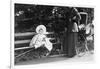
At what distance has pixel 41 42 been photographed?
1047 mm

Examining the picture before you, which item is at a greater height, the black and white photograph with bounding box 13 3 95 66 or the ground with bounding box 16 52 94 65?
the black and white photograph with bounding box 13 3 95 66

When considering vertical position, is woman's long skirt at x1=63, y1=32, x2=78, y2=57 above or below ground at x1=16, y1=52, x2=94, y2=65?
above

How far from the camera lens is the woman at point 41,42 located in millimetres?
1027

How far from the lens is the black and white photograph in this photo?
100cm

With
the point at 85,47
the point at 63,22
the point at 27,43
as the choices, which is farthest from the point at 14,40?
the point at 85,47

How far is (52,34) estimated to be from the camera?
1.06 meters

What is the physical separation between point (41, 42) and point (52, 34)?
0.08 metres

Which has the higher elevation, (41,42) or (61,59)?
(41,42)

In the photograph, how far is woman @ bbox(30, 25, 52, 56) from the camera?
103 centimetres

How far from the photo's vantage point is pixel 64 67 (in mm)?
1082

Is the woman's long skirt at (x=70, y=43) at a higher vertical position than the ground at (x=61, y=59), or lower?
higher

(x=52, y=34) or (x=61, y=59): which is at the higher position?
(x=52, y=34)

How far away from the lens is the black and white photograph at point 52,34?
998 millimetres

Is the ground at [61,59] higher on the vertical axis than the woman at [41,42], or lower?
lower
